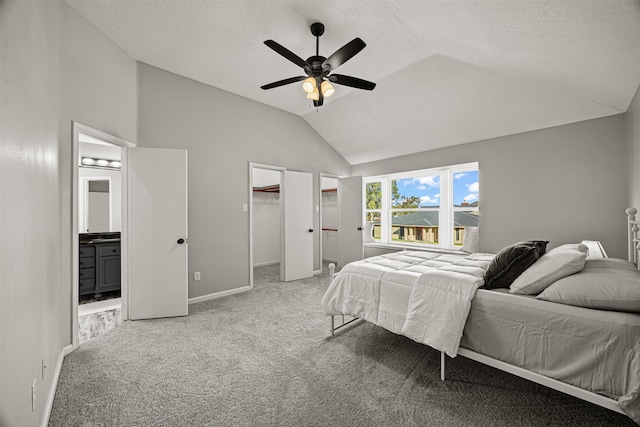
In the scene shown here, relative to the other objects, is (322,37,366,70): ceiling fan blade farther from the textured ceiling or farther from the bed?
the bed

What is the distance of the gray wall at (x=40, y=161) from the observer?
1.08 meters

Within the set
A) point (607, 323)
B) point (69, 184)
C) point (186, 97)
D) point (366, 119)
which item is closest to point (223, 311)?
point (69, 184)

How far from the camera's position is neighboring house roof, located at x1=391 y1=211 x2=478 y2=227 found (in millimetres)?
4539

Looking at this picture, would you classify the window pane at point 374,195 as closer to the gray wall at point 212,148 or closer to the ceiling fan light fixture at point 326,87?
the gray wall at point 212,148

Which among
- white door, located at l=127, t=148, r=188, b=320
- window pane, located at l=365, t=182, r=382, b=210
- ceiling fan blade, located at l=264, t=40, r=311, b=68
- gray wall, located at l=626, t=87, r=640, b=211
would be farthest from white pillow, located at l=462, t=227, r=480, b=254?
white door, located at l=127, t=148, r=188, b=320

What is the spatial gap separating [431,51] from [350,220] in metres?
3.37

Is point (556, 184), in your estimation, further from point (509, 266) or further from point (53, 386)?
point (53, 386)

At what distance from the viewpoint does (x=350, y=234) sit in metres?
5.63

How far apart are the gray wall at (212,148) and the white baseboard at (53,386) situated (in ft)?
4.57

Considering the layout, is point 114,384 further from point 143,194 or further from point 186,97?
point 186,97

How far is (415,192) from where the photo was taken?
17.4 ft

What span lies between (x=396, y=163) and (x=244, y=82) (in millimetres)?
3140

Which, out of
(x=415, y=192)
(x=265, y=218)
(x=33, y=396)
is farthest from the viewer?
(x=265, y=218)

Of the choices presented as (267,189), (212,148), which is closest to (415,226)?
(267,189)
